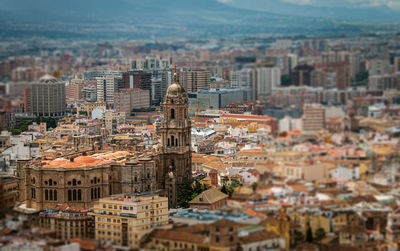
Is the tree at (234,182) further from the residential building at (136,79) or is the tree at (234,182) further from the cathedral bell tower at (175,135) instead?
the residential building at (136,79)

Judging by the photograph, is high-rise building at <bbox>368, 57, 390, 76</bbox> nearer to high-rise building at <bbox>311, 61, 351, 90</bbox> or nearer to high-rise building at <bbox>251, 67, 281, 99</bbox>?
high-rise building at <bbox>311, 61, 351, 90</bbox>

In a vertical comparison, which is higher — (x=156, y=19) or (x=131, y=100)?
(x=156, y=19)

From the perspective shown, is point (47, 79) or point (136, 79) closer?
point (47, 79)

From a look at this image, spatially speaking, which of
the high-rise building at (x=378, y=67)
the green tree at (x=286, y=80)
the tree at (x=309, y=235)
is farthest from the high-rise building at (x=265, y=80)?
the tree at (x=309, y=235)

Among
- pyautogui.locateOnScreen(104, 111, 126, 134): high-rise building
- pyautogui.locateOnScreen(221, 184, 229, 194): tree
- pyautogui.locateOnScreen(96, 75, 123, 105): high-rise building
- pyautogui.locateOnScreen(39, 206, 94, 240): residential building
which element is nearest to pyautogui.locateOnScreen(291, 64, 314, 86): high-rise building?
pyautogui.locateOnScreen(221, 184, 229, 194): tree

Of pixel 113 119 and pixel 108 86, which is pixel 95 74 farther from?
pixel 108 86

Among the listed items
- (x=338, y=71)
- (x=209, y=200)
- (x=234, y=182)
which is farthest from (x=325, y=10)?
(x=209, y=200)
